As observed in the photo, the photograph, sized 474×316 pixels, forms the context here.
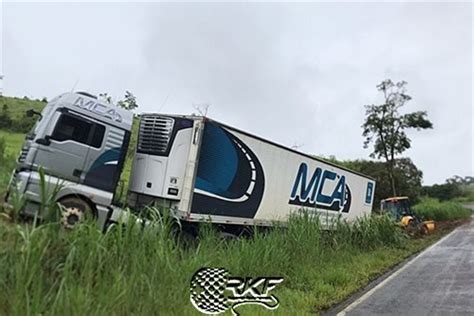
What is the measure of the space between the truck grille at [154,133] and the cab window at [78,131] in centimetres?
138

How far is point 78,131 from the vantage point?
396 inches

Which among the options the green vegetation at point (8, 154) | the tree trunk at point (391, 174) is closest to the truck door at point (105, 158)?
the green vegetation at point (8, 154)

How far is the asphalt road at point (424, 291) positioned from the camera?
8.61 m

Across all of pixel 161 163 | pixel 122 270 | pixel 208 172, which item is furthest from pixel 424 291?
pixel 122 270

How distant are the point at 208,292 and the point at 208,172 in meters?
4.65

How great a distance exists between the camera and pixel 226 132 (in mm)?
11664

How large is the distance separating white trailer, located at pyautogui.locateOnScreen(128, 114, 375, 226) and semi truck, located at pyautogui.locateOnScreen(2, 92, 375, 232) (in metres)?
0.02

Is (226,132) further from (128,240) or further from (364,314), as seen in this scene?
(128,240)

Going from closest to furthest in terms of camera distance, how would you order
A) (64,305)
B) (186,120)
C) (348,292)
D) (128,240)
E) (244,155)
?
(64,305) < (128,240) < (348,292) < (186,120) < (244,155)

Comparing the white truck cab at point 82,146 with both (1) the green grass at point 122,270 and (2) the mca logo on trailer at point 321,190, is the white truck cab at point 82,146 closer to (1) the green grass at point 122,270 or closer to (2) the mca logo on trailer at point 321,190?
(1) the green grass at point 122,270

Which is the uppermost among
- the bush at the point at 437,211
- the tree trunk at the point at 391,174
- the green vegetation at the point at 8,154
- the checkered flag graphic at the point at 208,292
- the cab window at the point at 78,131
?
the tree trunk at the point at 391,174

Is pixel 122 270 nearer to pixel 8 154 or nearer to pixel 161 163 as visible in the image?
pixel 8 154

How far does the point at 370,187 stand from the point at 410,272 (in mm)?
8575

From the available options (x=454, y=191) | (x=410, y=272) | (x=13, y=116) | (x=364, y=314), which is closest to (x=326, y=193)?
(x=410, y=272)
